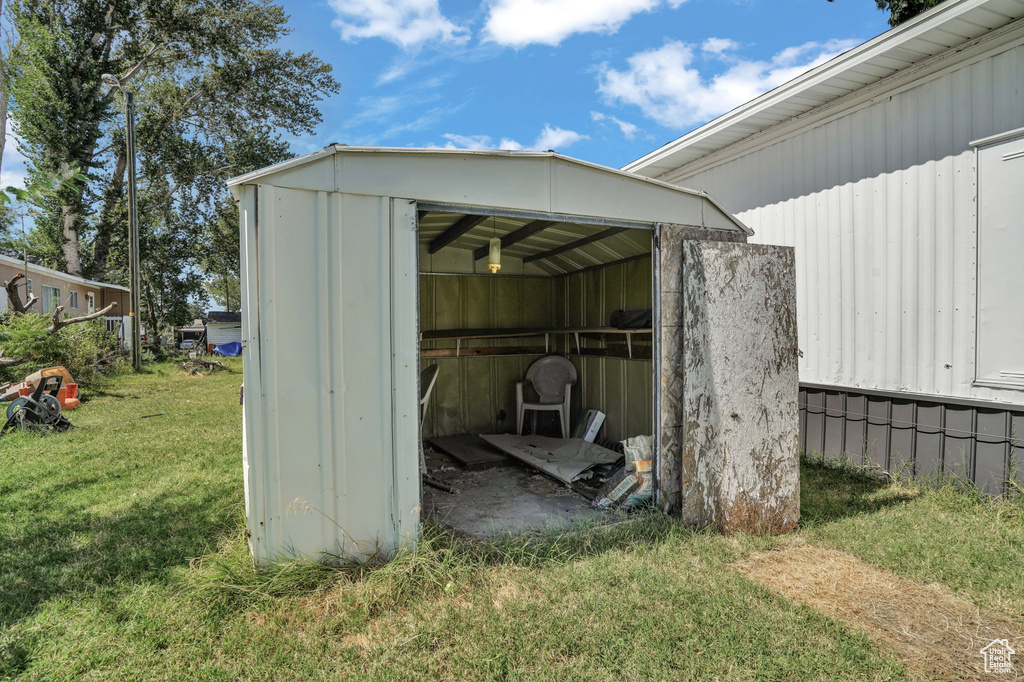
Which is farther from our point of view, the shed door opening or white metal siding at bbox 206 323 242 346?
white metal siding at bbox 206 323 242 346

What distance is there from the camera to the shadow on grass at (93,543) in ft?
8.74

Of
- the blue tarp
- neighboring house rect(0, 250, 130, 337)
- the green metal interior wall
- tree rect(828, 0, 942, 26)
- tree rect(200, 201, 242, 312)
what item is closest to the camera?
the green metal interior wall

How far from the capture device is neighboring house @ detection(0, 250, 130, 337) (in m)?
12.6

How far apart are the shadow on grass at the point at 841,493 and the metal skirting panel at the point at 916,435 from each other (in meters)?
0.12

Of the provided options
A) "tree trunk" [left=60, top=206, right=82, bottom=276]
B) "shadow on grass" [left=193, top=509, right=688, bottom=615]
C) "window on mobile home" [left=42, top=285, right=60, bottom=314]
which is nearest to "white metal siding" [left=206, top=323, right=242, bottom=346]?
"tree trunk" [left=60, top=206, right=82, bottom=276]

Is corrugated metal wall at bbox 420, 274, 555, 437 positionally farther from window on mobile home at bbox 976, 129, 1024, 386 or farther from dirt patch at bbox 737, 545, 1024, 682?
window on mobile home at bbox 976, 129, 1024, 386

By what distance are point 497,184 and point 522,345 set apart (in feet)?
12.4

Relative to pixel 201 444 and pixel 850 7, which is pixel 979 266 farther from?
pixel 201 444

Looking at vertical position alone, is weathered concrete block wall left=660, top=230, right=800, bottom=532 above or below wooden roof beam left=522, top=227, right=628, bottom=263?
below

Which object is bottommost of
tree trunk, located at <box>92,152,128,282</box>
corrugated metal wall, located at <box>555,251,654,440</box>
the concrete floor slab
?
the concrete floor slab

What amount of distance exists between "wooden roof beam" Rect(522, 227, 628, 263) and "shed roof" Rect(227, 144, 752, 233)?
672 mm

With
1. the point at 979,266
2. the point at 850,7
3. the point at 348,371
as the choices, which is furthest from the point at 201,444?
the point at 850,7

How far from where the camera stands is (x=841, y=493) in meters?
4.14

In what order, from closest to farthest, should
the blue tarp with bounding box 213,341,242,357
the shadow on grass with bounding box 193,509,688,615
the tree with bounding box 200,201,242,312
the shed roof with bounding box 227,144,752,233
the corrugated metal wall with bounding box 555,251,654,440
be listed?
the shadow on grass with bounding box 193,509,688,615 → the shed roof with bounding box 227,144,752,233 → the corrugated metal wall with bounding box 555,251,654,440 → the blue tarp with bounding box 213,341,242,357 → the tree with bounding box 200,201,242,312
